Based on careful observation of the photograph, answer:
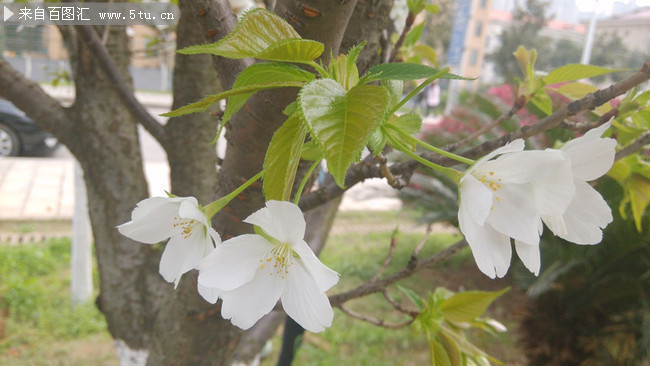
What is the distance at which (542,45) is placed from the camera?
19.4 metres

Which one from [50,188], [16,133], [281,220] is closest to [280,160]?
[281,220]

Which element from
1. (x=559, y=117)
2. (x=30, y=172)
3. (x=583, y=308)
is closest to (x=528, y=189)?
(x=559, y=117)

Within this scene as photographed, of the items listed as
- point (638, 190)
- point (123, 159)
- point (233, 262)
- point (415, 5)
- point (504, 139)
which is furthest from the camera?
point (123, 159)

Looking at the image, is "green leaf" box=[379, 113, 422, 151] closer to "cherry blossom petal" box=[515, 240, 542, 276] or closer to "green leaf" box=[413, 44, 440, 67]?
"cherry blossom petal" box=[515, 240, 542, 276]

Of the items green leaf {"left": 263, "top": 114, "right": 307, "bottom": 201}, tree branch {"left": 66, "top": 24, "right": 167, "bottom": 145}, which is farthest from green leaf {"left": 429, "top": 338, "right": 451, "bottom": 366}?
tree branch {"left": 66, "top": 24, "right": 167, "bottom": 145}

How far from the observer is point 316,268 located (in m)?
0.41

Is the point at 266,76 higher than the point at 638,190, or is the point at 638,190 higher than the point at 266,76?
the point at 266,76

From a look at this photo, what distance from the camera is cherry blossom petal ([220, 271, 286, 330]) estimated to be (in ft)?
1.46

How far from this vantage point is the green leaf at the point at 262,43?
37cm

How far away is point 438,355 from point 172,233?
0.50m

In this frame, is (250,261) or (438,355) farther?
(438,355)

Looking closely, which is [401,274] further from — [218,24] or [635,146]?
[218,24]

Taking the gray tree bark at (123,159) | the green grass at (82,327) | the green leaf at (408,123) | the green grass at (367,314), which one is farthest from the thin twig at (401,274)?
the green grass at (82,327)

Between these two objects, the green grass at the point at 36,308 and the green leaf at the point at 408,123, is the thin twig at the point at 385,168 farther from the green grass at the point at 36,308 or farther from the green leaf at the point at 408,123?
the green grass at the point at 36,308
